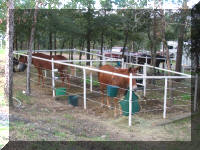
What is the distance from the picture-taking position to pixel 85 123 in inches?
243

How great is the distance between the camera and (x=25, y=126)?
16.1 feet

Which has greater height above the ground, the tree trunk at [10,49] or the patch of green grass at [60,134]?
the tree trunk at [10,49]

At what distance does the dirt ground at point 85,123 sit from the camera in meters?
4.85

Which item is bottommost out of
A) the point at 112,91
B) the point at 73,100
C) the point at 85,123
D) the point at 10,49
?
the point at 85,123

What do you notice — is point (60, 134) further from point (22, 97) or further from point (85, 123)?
point (22, 97)

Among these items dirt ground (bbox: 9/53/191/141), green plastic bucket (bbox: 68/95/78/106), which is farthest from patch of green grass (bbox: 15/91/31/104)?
green plastic bucket (bbox: 68/95/78/106)

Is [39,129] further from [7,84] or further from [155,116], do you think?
[155,116]

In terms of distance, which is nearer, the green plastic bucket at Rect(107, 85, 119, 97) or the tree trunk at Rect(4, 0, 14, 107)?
the tree trunk at Rect(4, 0, 14, 107)

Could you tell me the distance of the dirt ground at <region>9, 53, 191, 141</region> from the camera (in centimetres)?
485

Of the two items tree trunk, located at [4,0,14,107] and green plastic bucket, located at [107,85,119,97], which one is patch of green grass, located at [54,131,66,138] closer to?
tree trunk, located at [4,0,14,107]

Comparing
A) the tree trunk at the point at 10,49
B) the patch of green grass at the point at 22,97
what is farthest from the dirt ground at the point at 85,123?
the tree trunk at the point at 10,49

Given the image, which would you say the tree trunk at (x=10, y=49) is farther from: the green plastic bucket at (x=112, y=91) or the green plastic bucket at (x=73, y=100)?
the green plastic bucket at (x=112, y=91)

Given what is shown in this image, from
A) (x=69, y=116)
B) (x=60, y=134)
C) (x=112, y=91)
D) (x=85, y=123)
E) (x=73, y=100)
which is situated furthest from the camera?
(x=73, y=100)

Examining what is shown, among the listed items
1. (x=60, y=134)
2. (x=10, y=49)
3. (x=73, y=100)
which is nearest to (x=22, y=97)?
(x=73, y=100)
